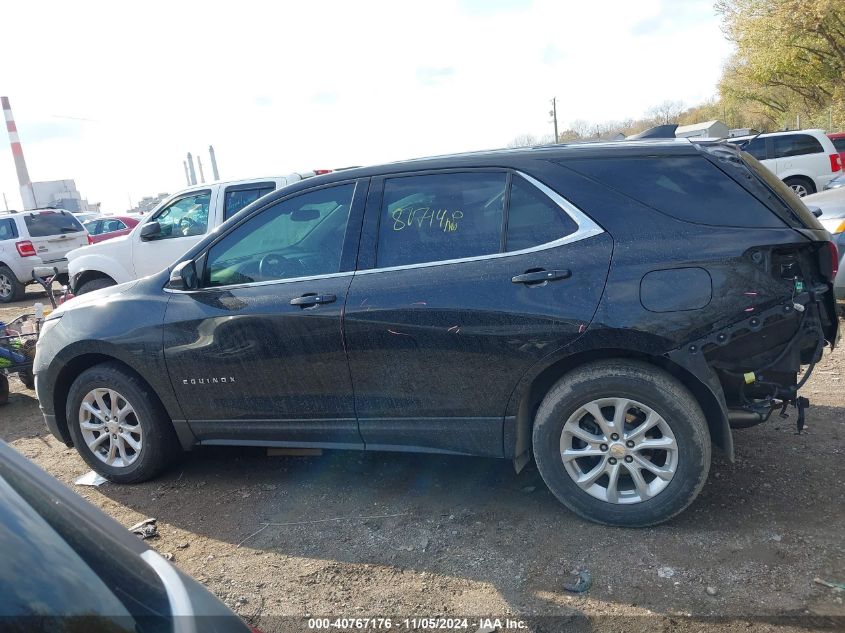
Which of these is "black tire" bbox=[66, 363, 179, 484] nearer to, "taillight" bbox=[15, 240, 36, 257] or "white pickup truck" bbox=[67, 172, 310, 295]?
"white pickup truck" bbox=[67, 172, 310, 295]

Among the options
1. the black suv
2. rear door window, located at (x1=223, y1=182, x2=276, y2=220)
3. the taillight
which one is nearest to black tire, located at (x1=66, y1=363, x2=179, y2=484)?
the black suv

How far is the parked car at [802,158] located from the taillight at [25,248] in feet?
51.6

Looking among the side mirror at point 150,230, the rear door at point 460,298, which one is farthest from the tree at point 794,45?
the rear door at point 460,298

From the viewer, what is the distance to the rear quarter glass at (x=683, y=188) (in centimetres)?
322

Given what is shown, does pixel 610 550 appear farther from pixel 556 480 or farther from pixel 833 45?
pixel 833 45

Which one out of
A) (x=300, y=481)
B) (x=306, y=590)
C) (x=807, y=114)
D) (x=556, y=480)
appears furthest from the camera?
(x=807, y=114)

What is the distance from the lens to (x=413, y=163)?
3.76 metres

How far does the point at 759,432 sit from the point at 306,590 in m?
2.99

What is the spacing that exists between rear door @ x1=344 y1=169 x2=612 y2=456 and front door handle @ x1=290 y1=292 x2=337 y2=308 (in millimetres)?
125

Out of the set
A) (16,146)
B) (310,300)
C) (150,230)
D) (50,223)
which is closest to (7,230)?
(50,223)

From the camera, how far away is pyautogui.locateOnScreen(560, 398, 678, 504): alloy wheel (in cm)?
324

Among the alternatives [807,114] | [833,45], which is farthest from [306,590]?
[807,114]

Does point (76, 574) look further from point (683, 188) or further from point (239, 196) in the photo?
point (239, 196)

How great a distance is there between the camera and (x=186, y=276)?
4.07 m
